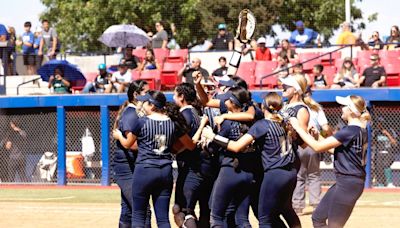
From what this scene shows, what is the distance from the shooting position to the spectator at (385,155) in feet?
65.3

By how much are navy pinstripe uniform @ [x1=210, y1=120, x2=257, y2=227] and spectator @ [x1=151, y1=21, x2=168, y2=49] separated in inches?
630

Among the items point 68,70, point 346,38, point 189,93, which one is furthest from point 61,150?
point 189,93

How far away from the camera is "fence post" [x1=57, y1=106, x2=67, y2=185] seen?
2180 centimetres

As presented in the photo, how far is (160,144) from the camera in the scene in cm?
1040

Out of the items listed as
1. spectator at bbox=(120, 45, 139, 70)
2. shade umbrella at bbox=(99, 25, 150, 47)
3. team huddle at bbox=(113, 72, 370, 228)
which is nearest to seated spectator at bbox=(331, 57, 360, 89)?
spectator at bbox=(120, 45, 139, 70)

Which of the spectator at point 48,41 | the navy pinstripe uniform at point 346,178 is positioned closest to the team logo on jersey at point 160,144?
the navy pinstripe uniform at point 346,178

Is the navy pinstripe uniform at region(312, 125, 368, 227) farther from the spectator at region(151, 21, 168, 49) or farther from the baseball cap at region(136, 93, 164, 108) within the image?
the spectator at region(151, 21, 168, 49)

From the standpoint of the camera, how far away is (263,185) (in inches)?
403

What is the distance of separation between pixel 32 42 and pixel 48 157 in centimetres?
597

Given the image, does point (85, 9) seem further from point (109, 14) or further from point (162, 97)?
point (162, 97)

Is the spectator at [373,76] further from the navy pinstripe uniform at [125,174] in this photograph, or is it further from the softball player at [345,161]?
the softball player at [345,161]

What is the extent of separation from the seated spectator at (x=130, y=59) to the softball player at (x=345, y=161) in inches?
567

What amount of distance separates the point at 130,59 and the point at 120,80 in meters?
1.75

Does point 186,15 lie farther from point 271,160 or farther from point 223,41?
point 271,160
